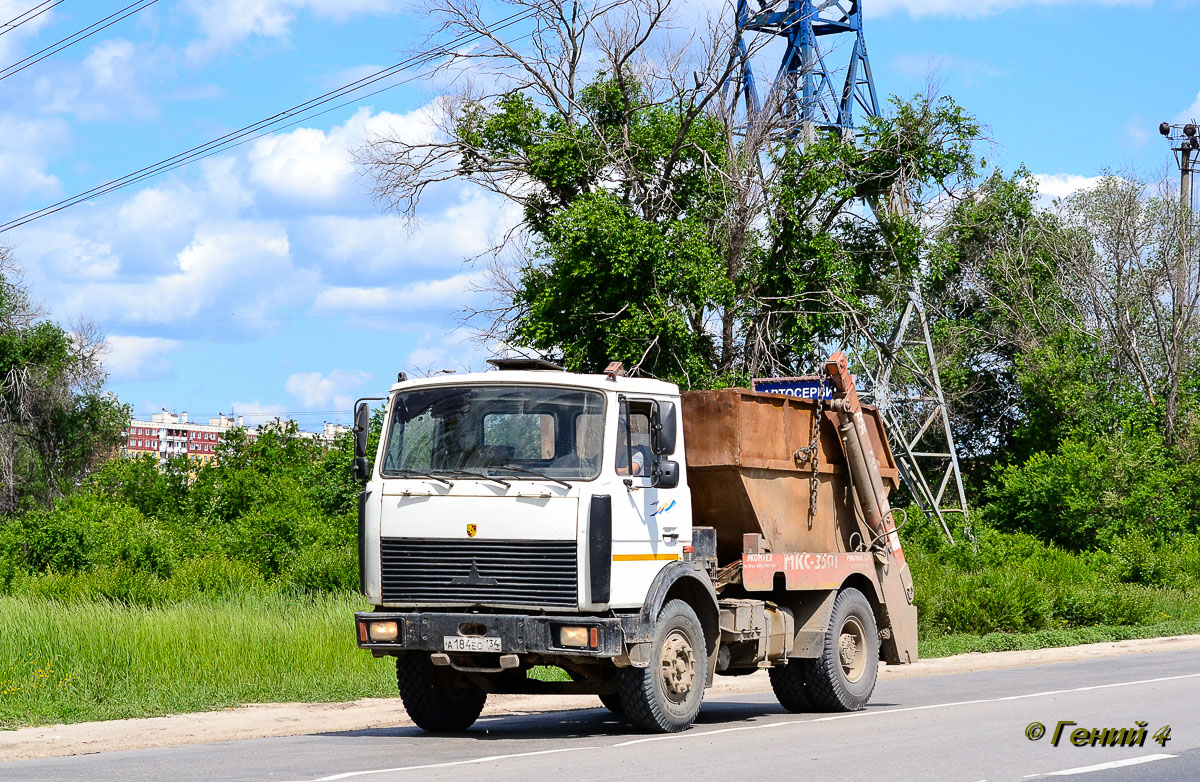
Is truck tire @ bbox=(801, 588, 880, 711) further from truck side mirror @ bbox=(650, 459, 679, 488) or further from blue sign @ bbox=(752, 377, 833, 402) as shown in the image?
truck side mirror @ bbox=(650, 459, 679, 488)

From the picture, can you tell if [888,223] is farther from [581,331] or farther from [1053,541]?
[1053,541]

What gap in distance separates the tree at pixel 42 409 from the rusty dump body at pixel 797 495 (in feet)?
122

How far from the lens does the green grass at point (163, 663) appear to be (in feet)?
45.2

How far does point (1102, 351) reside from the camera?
147 ft

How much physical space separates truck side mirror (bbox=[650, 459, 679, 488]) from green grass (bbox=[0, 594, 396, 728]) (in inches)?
242

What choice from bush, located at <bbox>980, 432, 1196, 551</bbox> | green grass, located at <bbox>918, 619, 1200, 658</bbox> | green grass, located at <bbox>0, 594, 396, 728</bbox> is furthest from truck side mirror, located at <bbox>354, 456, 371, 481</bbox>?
bush, located at <bbox>980, 432, 1196, 551</bbox>

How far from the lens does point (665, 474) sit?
35.9ft

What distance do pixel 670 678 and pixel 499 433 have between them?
2485mm

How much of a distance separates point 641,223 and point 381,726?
49.5 ft

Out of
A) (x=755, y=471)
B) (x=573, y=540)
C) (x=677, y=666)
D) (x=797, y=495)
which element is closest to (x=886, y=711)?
(x=797, y=495)

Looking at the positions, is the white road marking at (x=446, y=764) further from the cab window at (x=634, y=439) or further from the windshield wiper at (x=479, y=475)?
the cab window at (x=634, y=439)

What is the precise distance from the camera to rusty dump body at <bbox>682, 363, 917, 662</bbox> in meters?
12.2

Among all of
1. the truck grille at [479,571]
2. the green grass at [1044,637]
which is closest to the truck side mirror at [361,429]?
the truck grille at [479,571]

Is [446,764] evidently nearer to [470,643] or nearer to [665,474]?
[470,643]
